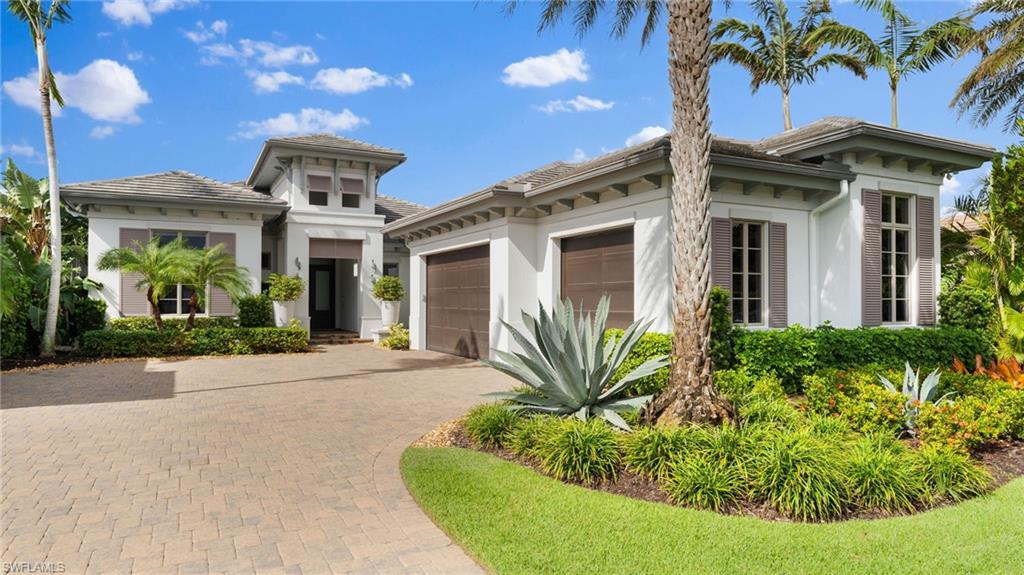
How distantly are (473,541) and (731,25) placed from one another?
23.2 m

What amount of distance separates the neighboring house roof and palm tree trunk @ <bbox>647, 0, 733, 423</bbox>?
15723mm

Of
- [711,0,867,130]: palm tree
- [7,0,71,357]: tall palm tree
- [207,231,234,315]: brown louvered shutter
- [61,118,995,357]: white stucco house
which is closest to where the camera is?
[61,118,995,357]: white stucco house

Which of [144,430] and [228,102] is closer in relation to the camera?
[144,430]

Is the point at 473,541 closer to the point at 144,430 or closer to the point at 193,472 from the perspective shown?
the point at 193,472

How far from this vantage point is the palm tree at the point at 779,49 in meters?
22.4

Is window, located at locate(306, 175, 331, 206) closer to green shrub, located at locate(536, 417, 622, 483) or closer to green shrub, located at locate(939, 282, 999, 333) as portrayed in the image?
green shrub, located at locate(536, 417, 622, 483)

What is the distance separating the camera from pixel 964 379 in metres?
7.75

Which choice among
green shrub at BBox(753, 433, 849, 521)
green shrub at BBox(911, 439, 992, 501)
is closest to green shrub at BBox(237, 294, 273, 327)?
green shrub at BBox(753, 433, 849, 521)

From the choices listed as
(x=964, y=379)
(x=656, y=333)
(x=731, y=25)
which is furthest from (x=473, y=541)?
(x=731, y=25)

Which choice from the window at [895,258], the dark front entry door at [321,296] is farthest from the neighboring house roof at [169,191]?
the window at [895,258]

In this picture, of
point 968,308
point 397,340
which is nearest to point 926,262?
point 968,308

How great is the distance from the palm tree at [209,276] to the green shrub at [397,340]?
14.6 ft

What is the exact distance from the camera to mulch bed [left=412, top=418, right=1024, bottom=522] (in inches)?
181

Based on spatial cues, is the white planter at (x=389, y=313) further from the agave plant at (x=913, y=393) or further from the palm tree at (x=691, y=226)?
the agave plant at (x=913, y=393)
